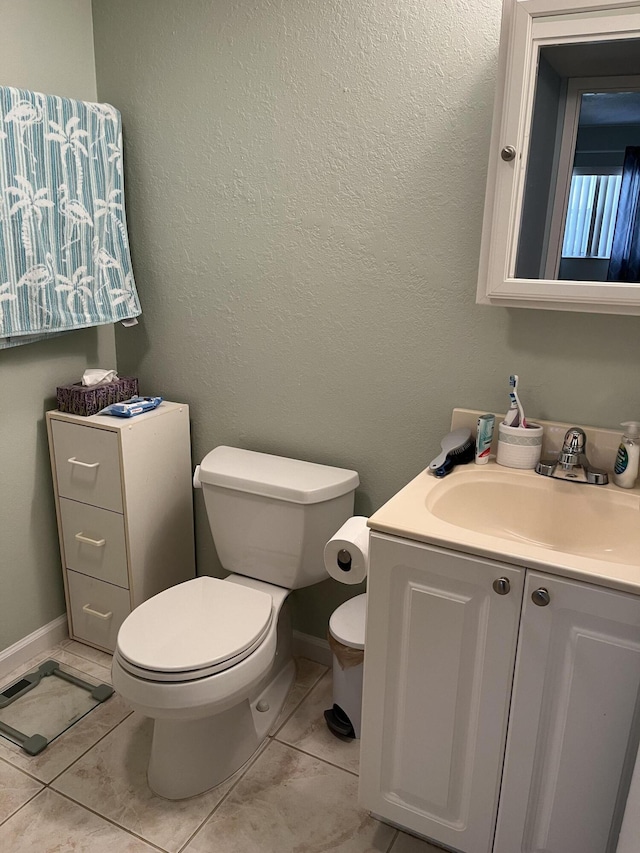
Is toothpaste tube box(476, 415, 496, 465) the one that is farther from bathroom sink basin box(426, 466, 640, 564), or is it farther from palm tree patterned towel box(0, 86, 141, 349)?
palm tree patterned towel box(0, 86, 141, 349)

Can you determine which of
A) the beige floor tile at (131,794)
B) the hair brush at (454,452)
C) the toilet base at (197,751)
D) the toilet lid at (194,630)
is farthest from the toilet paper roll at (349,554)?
the beige floor tile at (131,794)

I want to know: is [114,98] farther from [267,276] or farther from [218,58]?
[267,276]

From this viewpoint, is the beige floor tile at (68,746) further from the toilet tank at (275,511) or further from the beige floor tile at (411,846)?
the beige floor tile at (411,846)

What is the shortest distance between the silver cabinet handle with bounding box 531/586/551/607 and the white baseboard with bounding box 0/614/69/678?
1.69m

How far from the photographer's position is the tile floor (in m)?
1.57

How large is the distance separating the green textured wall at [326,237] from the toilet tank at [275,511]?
0.44 ft

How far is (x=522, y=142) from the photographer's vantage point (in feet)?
4.75

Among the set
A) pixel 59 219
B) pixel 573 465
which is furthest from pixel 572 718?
pixel 59 219

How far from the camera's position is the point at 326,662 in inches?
86.7

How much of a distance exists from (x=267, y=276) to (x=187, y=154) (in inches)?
17.6

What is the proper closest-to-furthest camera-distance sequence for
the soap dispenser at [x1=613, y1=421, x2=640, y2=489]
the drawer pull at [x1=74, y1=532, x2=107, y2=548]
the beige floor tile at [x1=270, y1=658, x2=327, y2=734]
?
1. the soap dispenser at [x1=613, y1=421, x2=640, y2=489]
2. the beige floor tile at [x1=270, y1=658, x2=327, y2=734]
3. the drawer pull at [x1=74, y1=532, x2=107, y2=548]

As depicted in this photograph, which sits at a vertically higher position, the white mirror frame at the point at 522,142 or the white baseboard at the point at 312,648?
the white mirror frame at the point at 522,142

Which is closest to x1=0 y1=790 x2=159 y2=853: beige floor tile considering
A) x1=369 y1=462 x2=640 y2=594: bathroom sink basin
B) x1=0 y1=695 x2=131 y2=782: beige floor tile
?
x1=0 y1=695 x2=131 y2=782: beige floor tile

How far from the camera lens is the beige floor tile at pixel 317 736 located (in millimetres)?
1827
